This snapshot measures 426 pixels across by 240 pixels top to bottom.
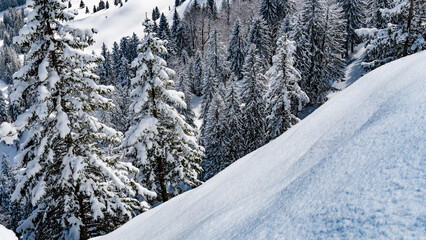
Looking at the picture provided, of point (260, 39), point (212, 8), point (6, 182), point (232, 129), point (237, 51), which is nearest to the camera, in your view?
point (232, 129)

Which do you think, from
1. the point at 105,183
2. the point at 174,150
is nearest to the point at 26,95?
the point at 105,183

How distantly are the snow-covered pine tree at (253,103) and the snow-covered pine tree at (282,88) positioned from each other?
27.0 ft

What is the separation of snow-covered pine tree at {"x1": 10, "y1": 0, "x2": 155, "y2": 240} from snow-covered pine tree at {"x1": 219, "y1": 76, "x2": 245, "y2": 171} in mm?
20400

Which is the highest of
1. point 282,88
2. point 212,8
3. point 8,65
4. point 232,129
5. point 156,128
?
point 156,128

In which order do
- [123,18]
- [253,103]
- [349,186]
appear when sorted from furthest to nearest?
[123,18] < [253,103] < [349,186]

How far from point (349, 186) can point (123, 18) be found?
177 m

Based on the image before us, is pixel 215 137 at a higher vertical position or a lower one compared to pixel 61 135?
lower

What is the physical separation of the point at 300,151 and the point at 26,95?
33.8ft

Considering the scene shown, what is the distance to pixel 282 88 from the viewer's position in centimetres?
2062

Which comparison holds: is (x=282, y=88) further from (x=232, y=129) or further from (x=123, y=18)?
(x=123, y=18)

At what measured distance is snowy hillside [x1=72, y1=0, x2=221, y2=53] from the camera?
144750 millimetres

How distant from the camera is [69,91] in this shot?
10.2 metres

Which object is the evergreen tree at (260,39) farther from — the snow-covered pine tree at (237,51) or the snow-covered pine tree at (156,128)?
the snow-covered pine tree at (156,128)

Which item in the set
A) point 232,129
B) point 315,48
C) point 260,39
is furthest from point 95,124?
point 260,39
